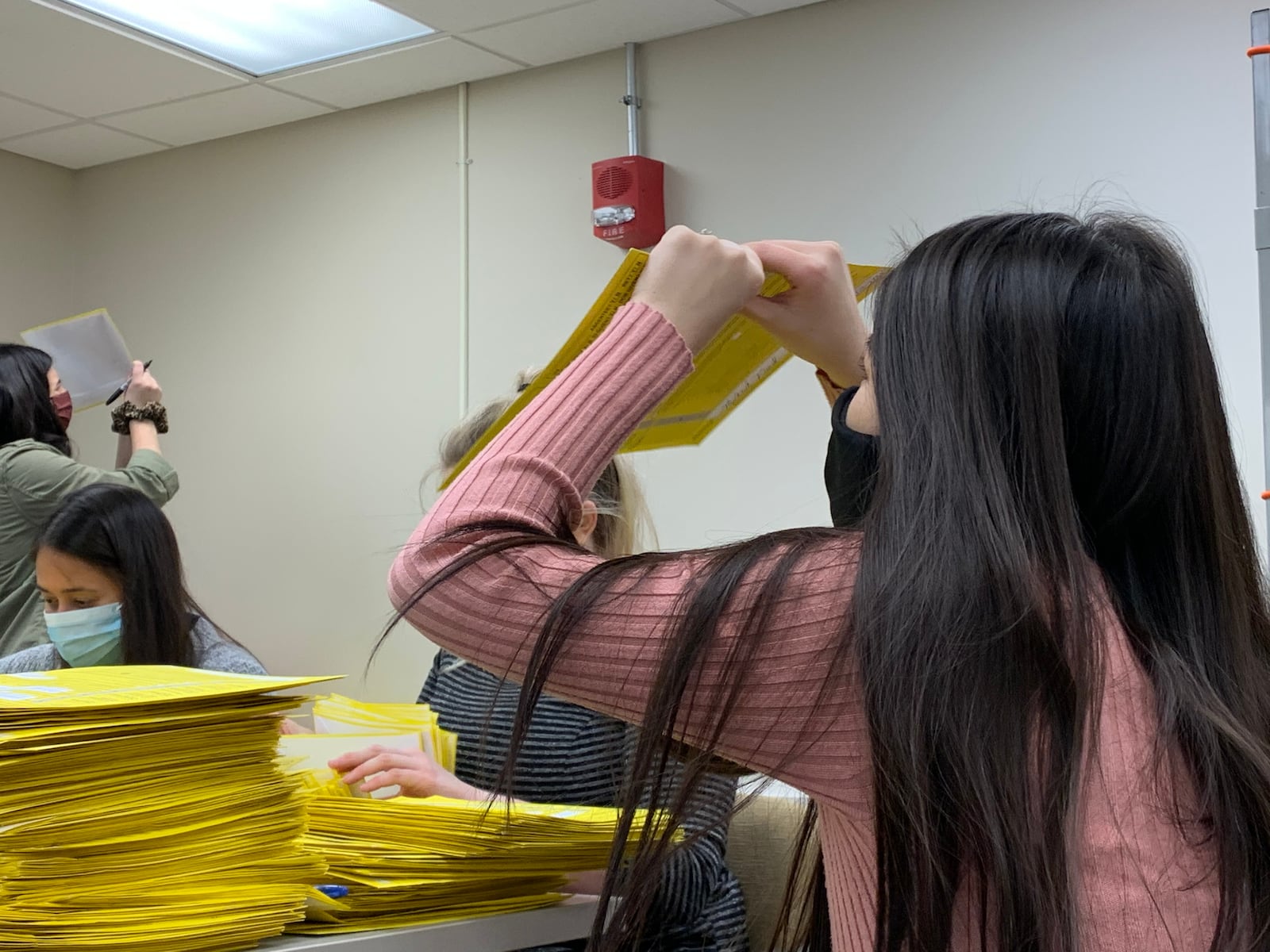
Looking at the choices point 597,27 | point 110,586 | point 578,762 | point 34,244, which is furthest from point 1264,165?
point 34,244

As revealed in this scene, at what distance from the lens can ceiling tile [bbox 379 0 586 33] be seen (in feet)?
9.87

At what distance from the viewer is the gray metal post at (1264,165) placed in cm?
142

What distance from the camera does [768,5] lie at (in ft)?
10.1

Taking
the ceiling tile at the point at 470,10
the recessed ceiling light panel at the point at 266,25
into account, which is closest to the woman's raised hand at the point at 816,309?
the ceiling tile at the point at 470,10

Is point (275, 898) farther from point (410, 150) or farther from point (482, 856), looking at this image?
point (410, 150)

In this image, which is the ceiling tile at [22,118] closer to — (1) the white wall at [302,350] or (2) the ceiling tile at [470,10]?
(1) the white wall at [302,350]

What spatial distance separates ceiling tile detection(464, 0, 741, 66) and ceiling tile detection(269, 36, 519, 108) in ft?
0.31

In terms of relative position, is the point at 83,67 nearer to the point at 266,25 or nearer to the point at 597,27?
the point at 266,25

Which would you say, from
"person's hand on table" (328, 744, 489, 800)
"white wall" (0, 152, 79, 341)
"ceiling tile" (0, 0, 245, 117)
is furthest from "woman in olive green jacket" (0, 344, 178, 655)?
"person's hand on table" (328, 744, 489, 800)

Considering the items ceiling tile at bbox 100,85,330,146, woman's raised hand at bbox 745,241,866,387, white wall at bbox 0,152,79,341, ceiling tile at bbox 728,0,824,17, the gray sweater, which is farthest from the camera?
white wall at bbox 0,152,79,341

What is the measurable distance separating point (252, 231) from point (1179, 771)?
148 inches

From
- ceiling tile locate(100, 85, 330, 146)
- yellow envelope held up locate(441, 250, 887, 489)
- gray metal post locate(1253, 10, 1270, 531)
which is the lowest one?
yellow envelope held up locate(441, 250, 887, 489)

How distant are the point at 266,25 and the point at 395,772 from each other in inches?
91.6

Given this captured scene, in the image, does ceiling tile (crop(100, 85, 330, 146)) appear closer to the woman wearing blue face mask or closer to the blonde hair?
the woman wearing blue face mask
